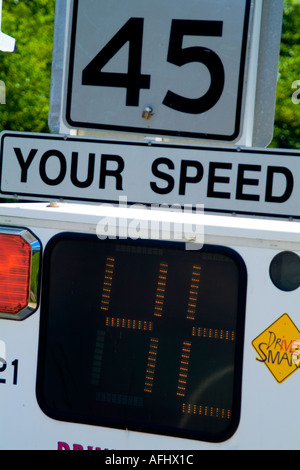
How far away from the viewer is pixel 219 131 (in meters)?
3.09

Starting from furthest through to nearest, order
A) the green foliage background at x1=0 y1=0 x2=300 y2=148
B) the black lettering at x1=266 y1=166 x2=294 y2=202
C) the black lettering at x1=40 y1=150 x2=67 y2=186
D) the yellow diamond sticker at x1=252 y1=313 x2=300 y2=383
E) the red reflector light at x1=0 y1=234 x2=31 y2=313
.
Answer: the green foliage background at x1=0 y1=0 x2=300 y2=148, the black lettering at x1=40 y1=150 x2=67 y2=186, the red reflector light at x1=0 y1=234 x2=31 y2=313, the black lettering at x1=266 y1=166 x2=294 y2=202, the yellow diamond sticker at x1=252 y1=313 x2=300 y2=383

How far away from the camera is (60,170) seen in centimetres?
314

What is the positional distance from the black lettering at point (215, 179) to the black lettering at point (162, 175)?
0.15 m

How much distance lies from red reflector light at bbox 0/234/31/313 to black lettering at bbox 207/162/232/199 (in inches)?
29.0

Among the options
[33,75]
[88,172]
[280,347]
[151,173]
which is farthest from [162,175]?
[33,75]

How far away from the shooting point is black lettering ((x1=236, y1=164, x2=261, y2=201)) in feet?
9.62

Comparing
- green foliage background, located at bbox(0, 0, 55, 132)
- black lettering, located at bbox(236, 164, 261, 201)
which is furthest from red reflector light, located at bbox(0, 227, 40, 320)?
green foliage background, located at bbox(0, 0, 55, 132)

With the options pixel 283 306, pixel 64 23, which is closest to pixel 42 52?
pixel 64 23

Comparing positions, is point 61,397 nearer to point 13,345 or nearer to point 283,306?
point 13,345

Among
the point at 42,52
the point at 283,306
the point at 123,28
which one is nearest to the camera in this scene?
the point at 283,306

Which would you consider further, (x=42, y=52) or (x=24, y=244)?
(x=42, y=52)

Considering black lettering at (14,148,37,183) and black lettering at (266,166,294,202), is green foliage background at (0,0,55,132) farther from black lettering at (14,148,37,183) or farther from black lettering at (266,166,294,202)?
black lettering at (266,166,294,202)

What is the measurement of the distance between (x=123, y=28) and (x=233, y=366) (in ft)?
4.74

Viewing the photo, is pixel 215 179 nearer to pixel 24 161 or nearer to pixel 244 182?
pixel 244 182
